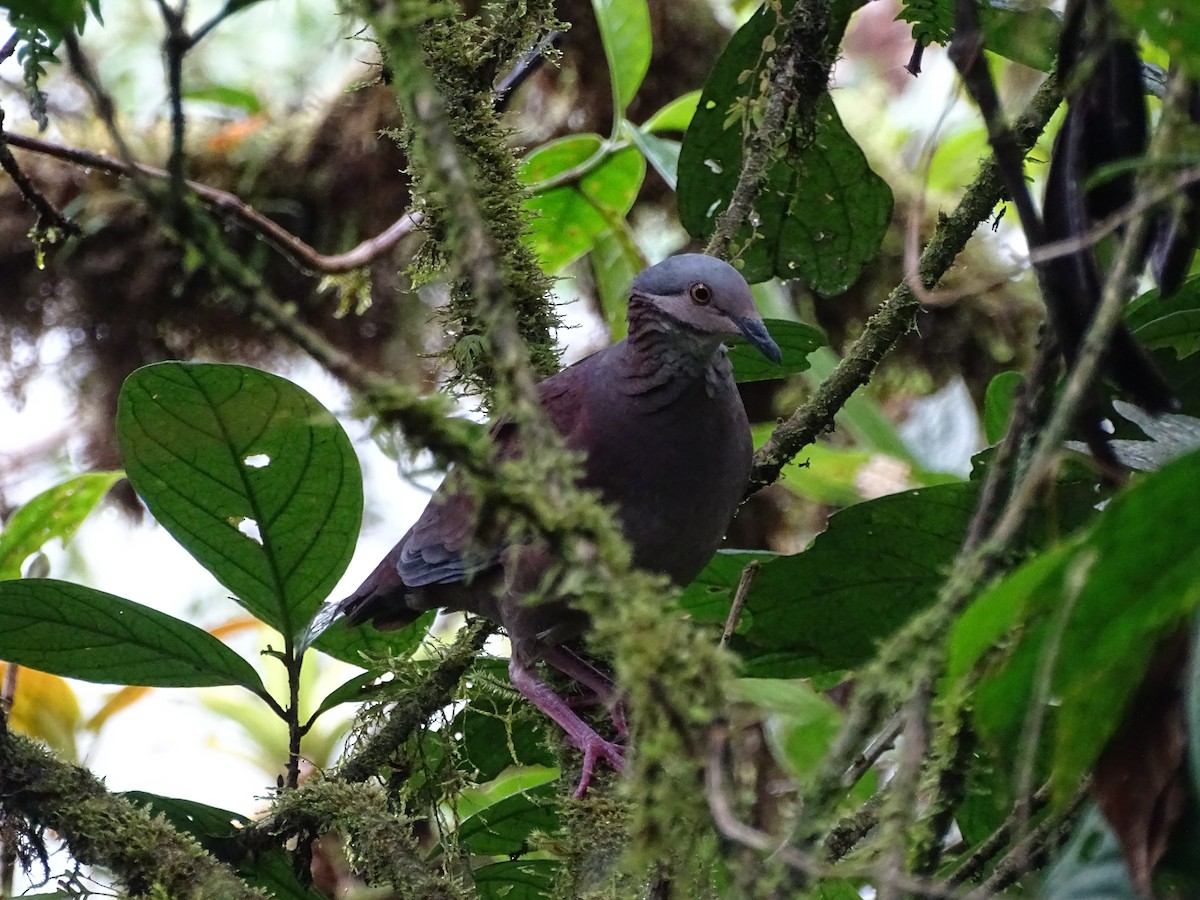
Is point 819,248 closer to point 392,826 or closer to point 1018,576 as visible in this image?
point 392,826

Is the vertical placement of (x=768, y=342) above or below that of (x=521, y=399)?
above

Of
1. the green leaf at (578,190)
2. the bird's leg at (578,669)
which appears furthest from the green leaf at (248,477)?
the green leaf at (578,190)

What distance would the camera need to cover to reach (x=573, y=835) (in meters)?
1.81

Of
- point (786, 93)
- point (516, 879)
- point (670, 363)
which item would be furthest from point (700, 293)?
point (516, 879)

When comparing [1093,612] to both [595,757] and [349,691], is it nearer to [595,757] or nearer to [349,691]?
[595,757]

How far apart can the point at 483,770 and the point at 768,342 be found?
994 mm

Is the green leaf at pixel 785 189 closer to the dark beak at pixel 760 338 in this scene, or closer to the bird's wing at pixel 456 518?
the dark beak at pixel 760 338

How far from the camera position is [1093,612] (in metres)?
0.82

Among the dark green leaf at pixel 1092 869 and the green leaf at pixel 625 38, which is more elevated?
the green leaf at pixel 625 38

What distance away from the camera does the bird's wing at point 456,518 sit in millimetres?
2283

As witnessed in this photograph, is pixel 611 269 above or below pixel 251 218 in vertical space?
above

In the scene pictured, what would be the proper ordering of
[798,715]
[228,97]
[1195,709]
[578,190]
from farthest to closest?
[228,97], [578,190], [798,715], [1195,709]

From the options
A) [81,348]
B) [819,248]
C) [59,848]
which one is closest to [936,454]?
[819,248]

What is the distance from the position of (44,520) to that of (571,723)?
114cm
